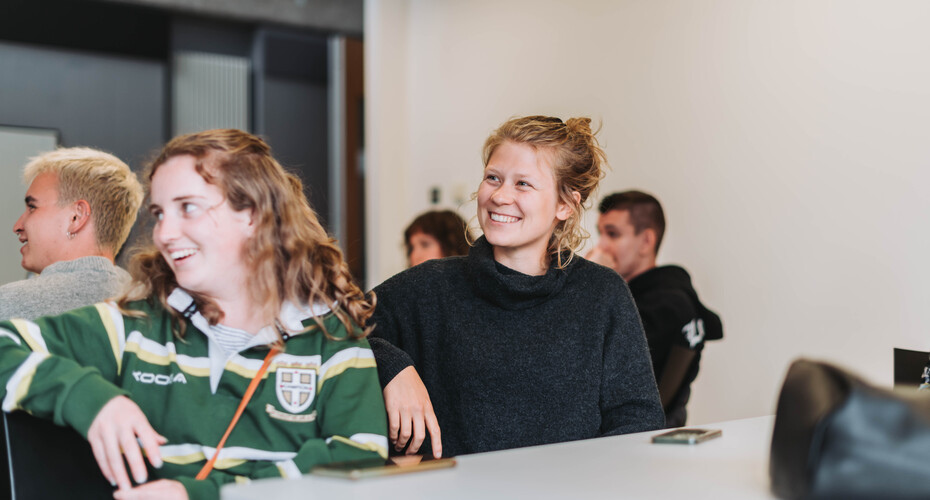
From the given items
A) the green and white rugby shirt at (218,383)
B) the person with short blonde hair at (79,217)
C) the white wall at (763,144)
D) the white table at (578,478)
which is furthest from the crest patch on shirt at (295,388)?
the white wall at (763,144)

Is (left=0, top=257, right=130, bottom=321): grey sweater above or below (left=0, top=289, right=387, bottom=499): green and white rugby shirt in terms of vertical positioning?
above

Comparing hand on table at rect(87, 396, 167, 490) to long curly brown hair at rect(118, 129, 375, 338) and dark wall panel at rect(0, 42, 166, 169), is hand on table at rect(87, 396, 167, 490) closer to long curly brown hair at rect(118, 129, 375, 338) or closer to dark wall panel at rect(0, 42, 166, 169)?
long curly brown hair at rect(118, 129, 375, 338)

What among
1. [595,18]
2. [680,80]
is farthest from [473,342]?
[595,18]

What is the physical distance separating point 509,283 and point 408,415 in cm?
45

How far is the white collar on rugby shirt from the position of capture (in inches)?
52.0

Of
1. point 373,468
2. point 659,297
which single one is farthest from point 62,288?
point 659,297

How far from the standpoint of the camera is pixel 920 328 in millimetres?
2820

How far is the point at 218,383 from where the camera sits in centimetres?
131

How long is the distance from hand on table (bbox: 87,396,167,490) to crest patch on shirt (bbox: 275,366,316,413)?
219 mm

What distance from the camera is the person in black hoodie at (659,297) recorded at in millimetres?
2557

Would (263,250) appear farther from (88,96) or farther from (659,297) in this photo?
(88,96)

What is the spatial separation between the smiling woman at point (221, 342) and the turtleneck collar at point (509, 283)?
0.41 metres

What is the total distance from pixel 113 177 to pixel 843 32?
8.36ft

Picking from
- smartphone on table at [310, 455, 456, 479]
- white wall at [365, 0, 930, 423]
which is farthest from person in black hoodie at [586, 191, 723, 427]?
smartphone on table at [310, 455, 456, 479]
